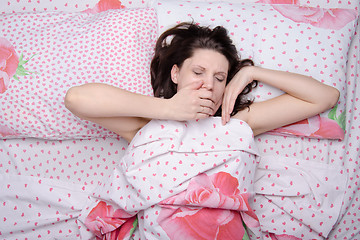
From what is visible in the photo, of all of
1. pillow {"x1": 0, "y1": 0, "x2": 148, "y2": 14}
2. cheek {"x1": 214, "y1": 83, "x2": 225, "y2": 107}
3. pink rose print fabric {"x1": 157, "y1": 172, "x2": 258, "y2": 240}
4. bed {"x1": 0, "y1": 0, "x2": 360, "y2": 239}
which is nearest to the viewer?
pink rose print fabric {"x1": 157, "y1": 172, "x2": 258, "y2": 240}

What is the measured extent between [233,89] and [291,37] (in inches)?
14.0

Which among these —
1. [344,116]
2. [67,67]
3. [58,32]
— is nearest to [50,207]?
[67,67]

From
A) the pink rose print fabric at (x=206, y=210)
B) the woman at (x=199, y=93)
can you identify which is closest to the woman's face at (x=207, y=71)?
the woman at (x=199, y=93)

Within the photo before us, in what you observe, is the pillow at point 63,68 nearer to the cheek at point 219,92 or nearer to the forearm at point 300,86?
the cheek at point 219,92

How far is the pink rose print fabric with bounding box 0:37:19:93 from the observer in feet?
5.05

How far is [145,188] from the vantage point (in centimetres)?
129

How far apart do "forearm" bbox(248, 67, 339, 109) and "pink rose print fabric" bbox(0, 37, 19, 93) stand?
0.96 m

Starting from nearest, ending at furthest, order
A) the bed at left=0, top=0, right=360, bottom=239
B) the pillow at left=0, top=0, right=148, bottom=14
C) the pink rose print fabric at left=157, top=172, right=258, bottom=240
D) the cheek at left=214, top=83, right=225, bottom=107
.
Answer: the pink rose print fabric at left=157, top=172, right=258, bottom=240, the cheek at left=214, top=83, right=225, bottom=107, the bed at left=0, top=0, right=360, bottom=239, the pillow at left=0, top=0, right=148, bottom=14

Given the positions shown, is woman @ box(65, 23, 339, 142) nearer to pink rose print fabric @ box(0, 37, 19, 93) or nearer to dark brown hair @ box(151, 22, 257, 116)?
dark brown hair @ box(151, 22, 257, 116)

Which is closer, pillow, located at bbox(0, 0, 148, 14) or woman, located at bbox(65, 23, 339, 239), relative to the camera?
woman, located at bbox(65, 23, 339, 239)

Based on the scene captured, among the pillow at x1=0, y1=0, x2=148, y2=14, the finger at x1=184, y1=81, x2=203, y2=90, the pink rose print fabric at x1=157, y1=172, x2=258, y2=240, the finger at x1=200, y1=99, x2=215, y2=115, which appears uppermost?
the pillow at x1=0, y1=0, x2=148, y2=14

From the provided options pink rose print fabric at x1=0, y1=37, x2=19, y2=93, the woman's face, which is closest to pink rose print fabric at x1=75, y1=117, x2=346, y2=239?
the woman's face

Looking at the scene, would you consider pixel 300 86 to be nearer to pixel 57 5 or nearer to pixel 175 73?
pixel 175 73

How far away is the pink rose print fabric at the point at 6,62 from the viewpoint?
1.54 meters
